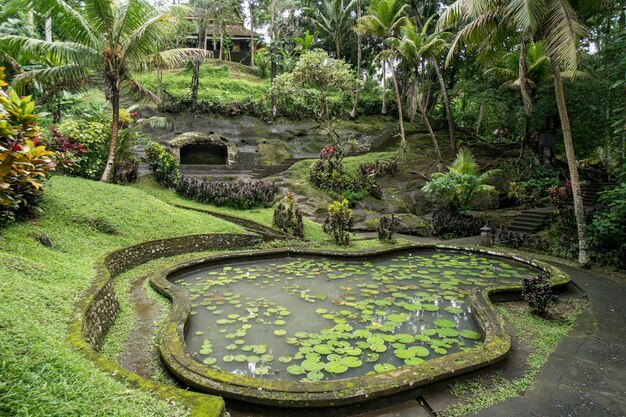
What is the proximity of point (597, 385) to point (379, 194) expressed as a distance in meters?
12.1

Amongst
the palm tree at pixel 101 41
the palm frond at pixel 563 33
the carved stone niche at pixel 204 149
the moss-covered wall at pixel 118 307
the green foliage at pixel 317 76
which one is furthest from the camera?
the carved stone niche at pixel 204 149

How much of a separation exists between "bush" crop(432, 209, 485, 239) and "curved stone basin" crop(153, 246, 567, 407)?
4.04m

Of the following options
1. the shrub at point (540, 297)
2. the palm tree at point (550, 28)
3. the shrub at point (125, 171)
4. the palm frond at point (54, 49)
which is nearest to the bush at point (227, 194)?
the shrub at point (125, 171)

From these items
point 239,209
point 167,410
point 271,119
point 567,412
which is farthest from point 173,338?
point 271,119

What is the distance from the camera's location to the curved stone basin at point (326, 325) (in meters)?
3.45

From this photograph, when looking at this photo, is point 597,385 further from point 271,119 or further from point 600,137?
point 271,119

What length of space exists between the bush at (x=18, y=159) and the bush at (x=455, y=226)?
1146 centimetres

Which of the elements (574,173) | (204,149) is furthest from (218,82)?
(574,173)

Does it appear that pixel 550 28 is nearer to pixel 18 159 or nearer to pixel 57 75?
pixel 18 159

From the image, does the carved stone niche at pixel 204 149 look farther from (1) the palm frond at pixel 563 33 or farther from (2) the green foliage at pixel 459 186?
(1) the palm frond at pixel 563 33

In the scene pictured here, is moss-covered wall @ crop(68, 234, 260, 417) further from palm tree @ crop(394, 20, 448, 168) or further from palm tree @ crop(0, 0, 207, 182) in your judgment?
palm tree @ crop(394, 20, 448, 168)

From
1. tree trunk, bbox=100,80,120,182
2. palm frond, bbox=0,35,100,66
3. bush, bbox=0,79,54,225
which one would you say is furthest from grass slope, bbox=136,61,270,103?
bush, bbox=0,79,54,225

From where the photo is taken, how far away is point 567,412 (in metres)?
3.29

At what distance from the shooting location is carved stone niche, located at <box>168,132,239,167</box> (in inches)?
688
